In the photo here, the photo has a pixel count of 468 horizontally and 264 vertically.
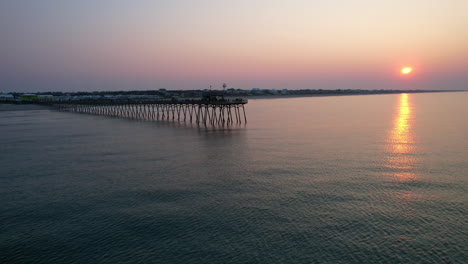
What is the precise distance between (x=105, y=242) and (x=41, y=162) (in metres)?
18.7

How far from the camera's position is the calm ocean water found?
13180 mm

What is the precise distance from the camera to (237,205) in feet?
58.5

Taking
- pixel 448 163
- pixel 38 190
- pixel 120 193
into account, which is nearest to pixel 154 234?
pixel 120 193

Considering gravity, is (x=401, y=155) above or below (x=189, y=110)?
below

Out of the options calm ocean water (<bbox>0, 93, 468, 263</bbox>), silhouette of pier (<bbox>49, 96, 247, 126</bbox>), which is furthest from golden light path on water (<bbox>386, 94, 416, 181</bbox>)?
silhouette of pier (<bbox>49, 96, 247, 126</bbox>)

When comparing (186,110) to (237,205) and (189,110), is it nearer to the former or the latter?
(189,110)

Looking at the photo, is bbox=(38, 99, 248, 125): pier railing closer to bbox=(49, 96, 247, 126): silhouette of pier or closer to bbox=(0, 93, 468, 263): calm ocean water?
bbox=(49, 96, 247, 126): silhouette of pier

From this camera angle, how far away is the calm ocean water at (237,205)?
1318cm

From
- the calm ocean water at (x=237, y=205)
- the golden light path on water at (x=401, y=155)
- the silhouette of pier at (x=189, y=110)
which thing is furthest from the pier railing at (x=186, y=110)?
the calm ocean water at (x=237, y=205)

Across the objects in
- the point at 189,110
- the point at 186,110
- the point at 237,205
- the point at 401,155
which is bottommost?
the point at 237,205

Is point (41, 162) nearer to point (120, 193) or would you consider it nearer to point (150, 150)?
point (150, 150)

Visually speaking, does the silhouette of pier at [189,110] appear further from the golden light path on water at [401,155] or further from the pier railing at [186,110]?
the golden light path on water at [401,155]

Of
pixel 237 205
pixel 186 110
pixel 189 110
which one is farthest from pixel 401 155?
pixel 186 110

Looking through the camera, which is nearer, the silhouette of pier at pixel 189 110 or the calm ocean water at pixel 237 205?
the calm ocean water at pixel 237 205
